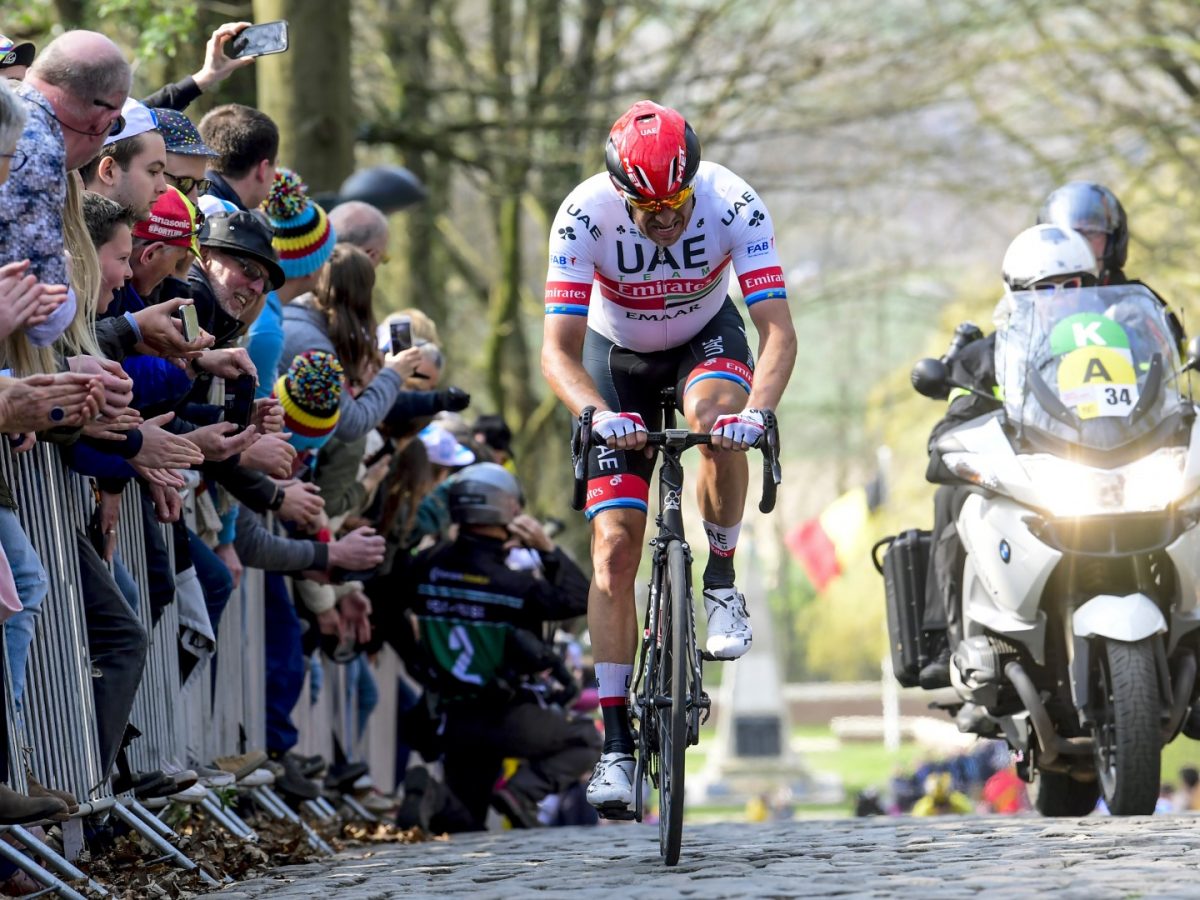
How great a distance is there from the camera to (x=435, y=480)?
1111cm

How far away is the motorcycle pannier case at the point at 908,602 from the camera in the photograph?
9531mm

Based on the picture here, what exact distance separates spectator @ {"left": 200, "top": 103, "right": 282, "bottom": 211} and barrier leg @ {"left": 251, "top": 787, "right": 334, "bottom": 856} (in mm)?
2370

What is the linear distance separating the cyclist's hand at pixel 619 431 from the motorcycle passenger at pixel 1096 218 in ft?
13.3

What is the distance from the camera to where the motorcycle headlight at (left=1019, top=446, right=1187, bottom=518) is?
828 cm

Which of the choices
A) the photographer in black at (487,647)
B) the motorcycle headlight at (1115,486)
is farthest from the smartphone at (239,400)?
the photographer in black at (487,647)

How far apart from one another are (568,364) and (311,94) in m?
7.22

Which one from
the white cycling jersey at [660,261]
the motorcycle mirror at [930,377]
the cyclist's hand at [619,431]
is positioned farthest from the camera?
the motorcycle mirror at [930,377]

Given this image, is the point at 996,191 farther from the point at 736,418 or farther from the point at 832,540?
the point at 832,540

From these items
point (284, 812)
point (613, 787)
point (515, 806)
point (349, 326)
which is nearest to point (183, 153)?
point (349, 326)

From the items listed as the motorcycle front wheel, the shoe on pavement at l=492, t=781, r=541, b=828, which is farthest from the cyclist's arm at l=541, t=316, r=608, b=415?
the shoe on pavement at l=492, t=781, r=541, b=828

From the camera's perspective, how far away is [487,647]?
35.5 feet

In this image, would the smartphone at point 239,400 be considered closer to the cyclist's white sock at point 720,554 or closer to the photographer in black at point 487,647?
the cyclist's white sock at point 720,554

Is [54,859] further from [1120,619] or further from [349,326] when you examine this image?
[1120,619]

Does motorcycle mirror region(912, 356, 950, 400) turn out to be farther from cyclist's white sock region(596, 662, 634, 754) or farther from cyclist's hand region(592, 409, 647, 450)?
cyclist's hand region(592, 409, 647, 450)
